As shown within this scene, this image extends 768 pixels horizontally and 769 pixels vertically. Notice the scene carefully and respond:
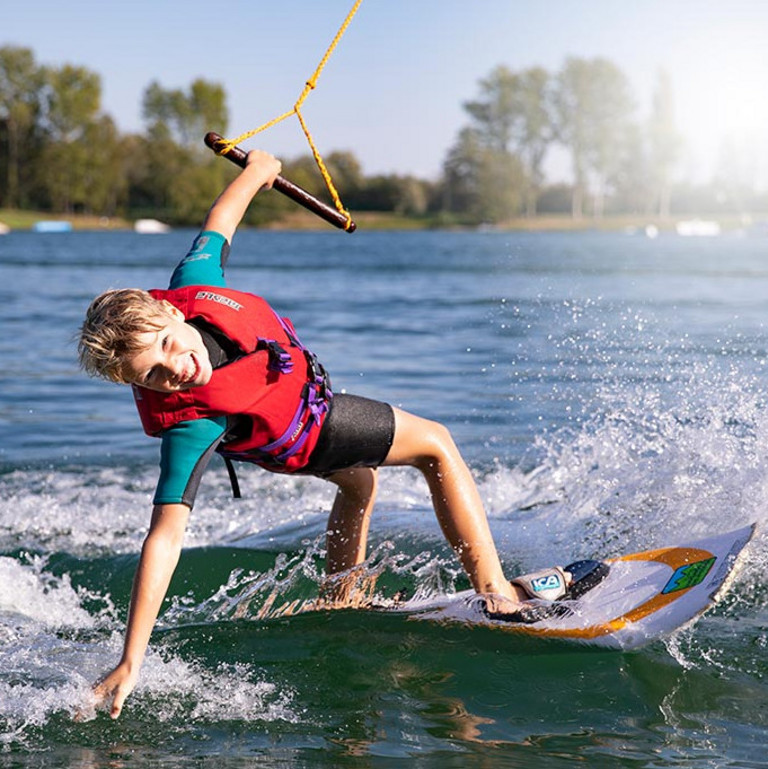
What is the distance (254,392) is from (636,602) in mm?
1704

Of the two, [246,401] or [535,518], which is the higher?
[246,401]

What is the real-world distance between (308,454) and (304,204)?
3.33ft

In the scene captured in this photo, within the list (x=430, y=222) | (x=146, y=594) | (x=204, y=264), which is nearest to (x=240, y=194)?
(x=204, y=264)

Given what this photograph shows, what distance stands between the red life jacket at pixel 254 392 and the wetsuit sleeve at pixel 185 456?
0.03 meters

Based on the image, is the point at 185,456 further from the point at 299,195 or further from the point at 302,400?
the point at 299,195

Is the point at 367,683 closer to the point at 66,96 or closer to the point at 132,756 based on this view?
the point at 132,756

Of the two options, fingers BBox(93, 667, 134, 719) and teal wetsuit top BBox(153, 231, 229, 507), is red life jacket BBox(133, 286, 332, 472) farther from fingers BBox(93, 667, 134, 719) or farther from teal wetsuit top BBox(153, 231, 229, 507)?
fingers BBox(93, 667, 134, 719)

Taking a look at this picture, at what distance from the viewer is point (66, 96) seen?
261 ft

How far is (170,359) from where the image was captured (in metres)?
3.44

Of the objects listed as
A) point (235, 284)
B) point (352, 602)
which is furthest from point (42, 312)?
point (352, 602)

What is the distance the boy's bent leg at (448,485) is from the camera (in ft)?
13.2

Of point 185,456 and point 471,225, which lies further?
point 471,225

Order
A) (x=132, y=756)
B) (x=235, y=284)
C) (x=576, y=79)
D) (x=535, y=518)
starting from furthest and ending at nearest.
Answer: (x=576, y=79) < (x=235, y=284) < (x=535, y=518) < (x=132, y=756)

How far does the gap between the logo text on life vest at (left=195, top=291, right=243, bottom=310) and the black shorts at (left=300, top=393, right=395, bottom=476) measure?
0.47 meters
